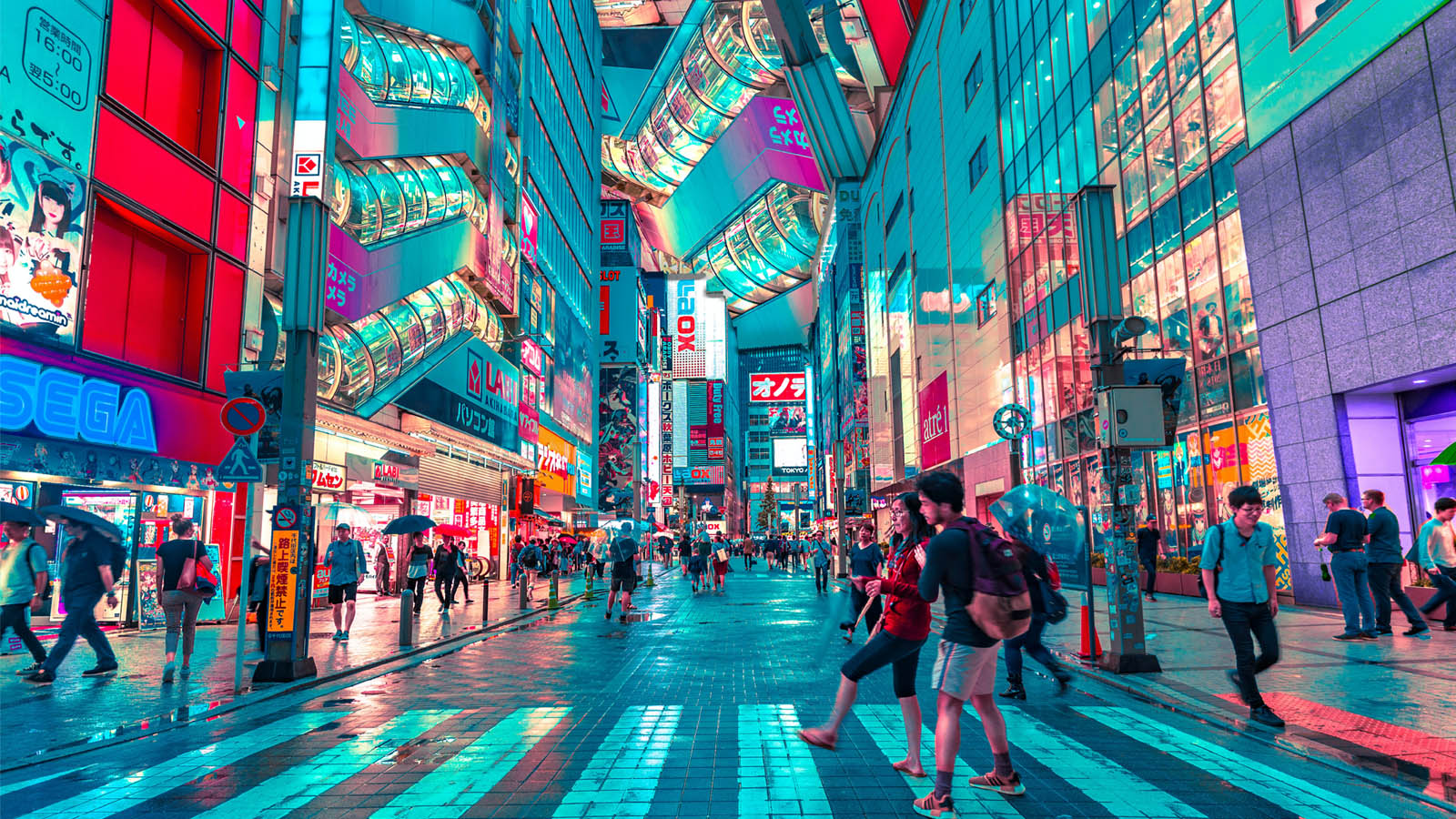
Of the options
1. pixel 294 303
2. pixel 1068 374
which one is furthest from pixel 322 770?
pixel 1068 374

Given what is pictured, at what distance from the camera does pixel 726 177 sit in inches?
3479

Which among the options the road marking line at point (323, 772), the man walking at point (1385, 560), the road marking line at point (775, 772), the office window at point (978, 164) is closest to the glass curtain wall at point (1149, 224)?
the office window at point (978, 164)

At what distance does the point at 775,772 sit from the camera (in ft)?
17.8

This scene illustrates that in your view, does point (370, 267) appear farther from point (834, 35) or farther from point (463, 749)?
point (834, 35)

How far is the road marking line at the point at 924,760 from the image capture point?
4.62 m

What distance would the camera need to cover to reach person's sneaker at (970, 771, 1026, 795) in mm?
4840

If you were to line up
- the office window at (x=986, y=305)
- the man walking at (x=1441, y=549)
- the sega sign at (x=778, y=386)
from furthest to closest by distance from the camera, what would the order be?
the sega sign at (x=778, y=386) < the office window at (x=986, y=305) < the man walking at (x=1441, y=549)

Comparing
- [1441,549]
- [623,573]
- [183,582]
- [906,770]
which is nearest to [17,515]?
[183,582]

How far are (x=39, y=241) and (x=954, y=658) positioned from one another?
13.9m

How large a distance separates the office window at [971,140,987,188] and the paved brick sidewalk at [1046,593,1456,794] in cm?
2491

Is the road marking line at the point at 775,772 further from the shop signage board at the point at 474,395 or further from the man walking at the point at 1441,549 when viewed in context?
the shop signage board at the point at 474,395

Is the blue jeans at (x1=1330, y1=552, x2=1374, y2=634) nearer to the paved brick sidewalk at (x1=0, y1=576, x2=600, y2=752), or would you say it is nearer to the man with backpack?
the paved brick sidewalk at (x1=0, y1=576, x2=600, y2=752)

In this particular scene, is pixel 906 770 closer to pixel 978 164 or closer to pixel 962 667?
pixel 962 667

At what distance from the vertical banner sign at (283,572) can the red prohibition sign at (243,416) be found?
1.09 meters
